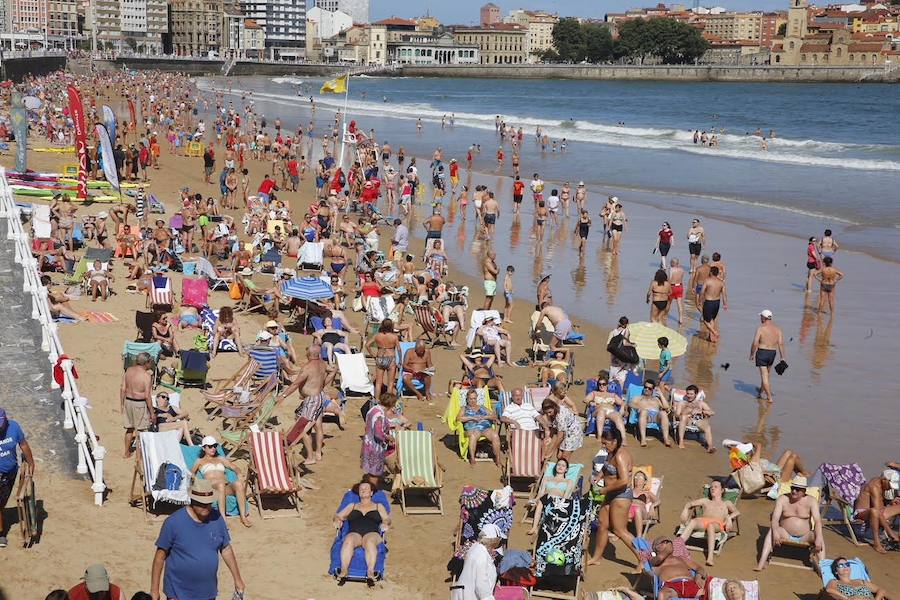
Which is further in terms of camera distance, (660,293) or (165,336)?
(660,293)

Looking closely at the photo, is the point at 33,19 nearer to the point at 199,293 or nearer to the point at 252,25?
the point at 252,25

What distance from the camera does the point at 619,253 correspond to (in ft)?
64.0

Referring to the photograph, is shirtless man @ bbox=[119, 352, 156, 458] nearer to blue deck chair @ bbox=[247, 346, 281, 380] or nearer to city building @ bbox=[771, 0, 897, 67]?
blue deck chair @ bbox=[247, 346, 281, 380]

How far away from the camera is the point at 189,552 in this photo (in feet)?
17.6

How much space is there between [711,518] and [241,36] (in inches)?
7069

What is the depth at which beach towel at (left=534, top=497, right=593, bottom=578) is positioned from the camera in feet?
23.2

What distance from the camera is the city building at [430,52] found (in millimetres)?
170875

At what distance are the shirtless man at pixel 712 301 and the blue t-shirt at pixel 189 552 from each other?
9.32 m

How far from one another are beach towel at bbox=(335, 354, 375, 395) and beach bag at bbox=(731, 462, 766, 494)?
12.9ft

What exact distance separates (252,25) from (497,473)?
18320 cm

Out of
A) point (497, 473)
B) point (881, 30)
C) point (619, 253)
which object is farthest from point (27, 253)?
point (881, 30)

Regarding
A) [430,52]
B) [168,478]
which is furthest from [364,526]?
[430,52]

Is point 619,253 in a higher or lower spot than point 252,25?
lower

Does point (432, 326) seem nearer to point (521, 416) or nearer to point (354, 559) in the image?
point (521, 416)
